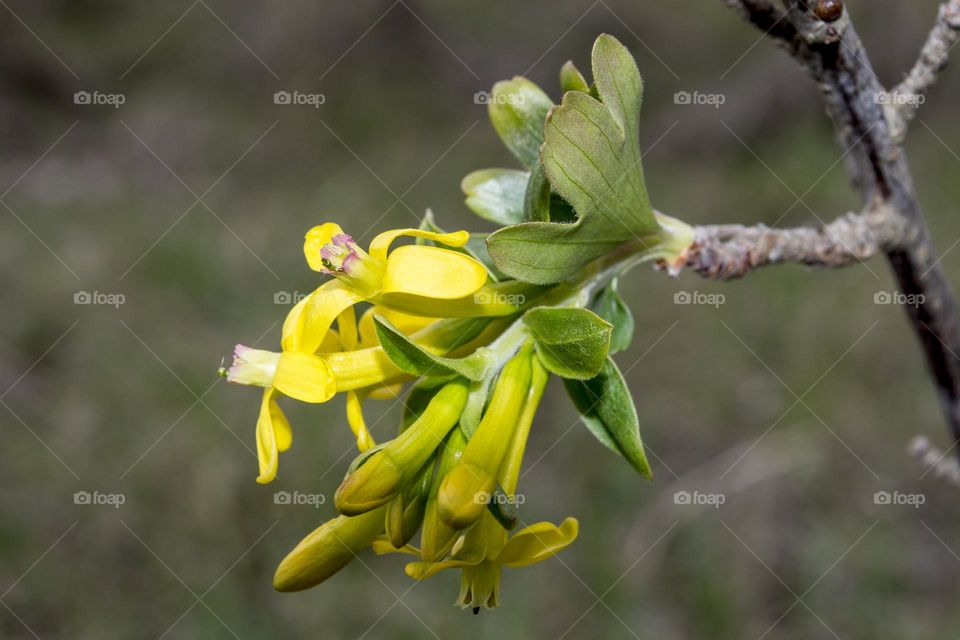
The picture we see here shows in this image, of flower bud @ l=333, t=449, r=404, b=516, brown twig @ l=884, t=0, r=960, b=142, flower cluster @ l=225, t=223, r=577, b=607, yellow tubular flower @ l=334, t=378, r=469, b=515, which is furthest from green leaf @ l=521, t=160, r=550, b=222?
brown twig @ l=884, t=0, r=960, b=142

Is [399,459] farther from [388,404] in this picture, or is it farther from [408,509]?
[388,404]

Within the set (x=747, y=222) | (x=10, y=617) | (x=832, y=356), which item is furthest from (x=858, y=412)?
(x=10, y=617)

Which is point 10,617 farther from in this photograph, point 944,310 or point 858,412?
point 858,412

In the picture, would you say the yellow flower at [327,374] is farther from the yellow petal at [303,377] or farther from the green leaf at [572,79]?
the green leaf at [572,79]

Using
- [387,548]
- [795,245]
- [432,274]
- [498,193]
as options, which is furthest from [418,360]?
[795,245]

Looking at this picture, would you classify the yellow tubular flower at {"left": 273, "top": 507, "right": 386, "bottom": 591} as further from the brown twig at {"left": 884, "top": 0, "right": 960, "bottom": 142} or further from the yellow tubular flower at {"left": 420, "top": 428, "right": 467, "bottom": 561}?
the brown twig at {"left": 884, "top": 0, "right": 960, "bottom": 142}

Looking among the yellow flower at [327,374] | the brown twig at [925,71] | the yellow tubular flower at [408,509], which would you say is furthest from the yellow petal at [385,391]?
the brown twig at [925,71]
